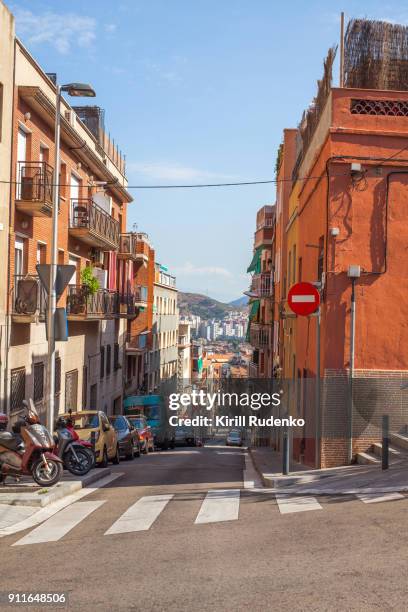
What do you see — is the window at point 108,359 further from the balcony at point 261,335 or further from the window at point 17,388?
the window at point 17,388

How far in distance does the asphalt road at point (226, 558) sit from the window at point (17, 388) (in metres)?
10.4

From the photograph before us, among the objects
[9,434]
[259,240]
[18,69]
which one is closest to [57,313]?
[9,434]

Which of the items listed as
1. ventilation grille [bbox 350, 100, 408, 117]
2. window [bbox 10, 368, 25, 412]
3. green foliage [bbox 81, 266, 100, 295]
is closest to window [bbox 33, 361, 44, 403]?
window [bbox 10, 368, 25, 412]

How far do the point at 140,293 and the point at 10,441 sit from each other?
36.6m

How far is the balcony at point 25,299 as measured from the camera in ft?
70.0

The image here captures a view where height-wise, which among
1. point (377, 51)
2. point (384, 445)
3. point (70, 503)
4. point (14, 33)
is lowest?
point (70, 503)

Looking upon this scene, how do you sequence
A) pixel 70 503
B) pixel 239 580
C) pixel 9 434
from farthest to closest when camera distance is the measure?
pixel 9 434 < pixel 70 503 < pixel 239 580

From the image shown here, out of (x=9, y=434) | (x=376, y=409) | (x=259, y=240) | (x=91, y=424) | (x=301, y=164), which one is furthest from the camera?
(x=259, y=240)

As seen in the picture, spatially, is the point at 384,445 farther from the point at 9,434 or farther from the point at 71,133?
the point at 71,133

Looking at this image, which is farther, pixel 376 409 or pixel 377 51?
pixel 377 51

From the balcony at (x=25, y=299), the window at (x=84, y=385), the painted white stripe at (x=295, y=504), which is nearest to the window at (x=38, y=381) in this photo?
the balcony at (x=25, y=299)

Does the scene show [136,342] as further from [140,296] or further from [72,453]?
[72,453]

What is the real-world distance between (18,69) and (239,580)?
1799 centimetres

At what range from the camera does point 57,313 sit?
1677 cm
